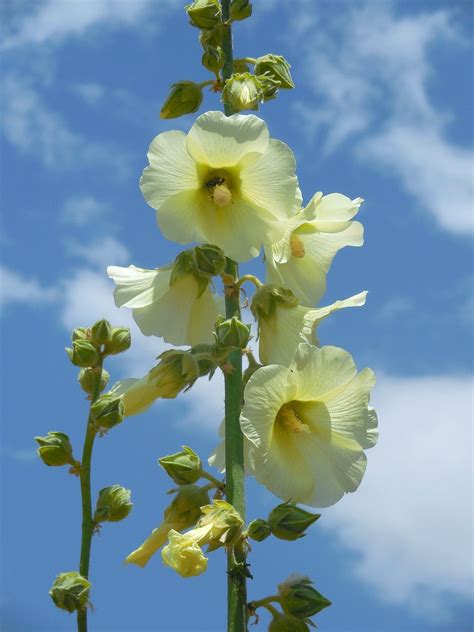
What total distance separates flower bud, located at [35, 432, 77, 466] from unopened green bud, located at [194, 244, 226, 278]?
2.55 ft

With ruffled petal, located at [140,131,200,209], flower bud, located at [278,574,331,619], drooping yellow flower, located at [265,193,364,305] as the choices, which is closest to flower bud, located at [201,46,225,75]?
ruffled petal, located at [140,131,200,209]

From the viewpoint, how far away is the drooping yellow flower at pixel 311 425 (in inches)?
112

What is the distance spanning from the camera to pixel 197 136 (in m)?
3.07

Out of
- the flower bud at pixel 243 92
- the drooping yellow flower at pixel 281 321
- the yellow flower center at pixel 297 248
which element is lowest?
the drooping yellow flower at pixel 281 321

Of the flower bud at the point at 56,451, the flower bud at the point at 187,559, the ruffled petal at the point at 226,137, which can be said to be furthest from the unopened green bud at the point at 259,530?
the ruffled petal at the point at 226,137

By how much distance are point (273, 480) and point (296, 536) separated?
A: 248 millimetres

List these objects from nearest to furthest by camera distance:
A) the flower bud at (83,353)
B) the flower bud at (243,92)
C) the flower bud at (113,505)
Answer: the flower bud at (113,505)
the flower bud at (83,353)
the flower bud at (243,92)

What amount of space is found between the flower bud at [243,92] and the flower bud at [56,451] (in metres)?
1.39

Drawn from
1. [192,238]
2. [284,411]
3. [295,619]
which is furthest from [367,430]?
[192,238]

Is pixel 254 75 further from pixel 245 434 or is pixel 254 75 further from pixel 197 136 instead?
pixel 245 434

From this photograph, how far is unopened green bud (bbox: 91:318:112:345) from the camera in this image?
3.05 meters

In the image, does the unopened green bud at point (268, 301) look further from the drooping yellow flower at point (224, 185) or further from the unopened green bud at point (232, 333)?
the unopened green bud at point (232, 333)

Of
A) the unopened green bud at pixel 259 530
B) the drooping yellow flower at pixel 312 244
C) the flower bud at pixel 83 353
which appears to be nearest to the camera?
the unopened green bud at pixel 259 530

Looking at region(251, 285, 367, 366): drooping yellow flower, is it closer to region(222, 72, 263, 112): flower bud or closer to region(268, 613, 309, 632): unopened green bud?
region(222, 72, 263, 112): flower bud
